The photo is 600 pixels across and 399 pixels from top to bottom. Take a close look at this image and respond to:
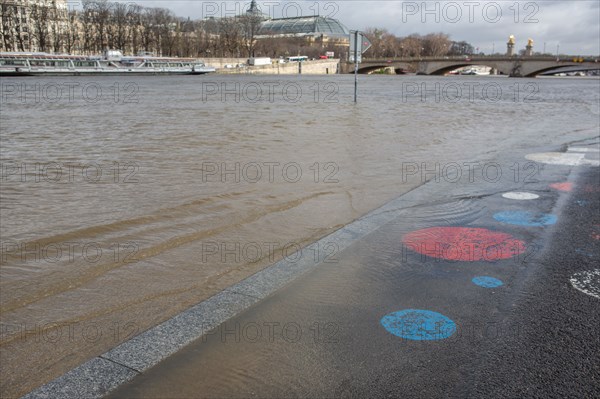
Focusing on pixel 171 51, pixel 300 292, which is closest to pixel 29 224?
pixel 300 292

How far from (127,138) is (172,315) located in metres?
9.94

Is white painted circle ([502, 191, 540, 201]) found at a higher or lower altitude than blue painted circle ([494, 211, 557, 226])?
higher

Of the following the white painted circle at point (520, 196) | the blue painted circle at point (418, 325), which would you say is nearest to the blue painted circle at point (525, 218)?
the white painted circle at point (520, 196)

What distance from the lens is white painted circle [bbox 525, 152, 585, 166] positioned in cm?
841

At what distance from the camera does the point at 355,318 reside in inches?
118

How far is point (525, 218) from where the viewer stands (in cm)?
509

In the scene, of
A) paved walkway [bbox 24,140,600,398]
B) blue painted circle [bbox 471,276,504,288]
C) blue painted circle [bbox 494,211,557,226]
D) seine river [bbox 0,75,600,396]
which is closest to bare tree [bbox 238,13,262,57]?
seine river [bbox 0,75,600,396]

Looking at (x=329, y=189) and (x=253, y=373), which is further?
(x=329, y=189)

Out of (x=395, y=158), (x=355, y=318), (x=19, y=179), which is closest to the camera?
(x=355, y=318)

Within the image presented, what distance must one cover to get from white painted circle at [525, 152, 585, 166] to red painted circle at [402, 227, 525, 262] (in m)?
4.53

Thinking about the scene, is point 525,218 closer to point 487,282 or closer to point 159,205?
point 487,282

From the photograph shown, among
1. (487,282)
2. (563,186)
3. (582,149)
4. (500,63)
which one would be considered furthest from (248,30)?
(487,282)

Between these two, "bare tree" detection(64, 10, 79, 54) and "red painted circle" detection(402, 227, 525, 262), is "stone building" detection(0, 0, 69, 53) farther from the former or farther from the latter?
"red painted circle" detection(402, 227, 525, 262)

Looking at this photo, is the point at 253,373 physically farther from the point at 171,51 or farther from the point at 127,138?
the point at 171,51
